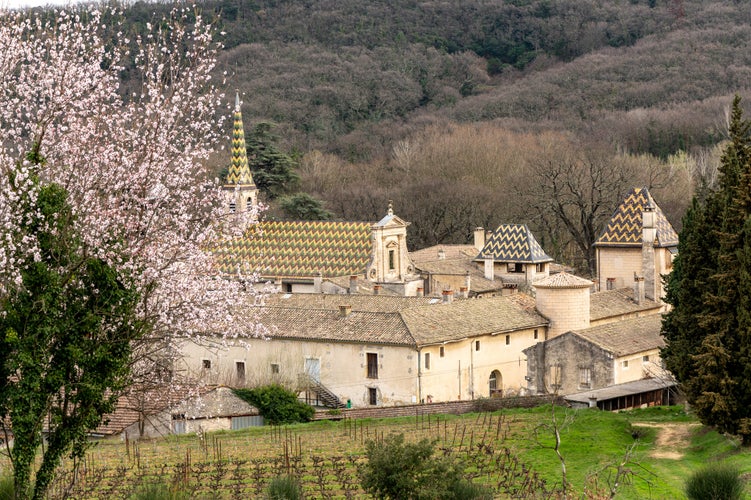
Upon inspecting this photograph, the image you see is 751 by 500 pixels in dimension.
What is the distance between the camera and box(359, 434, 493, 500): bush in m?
22.0

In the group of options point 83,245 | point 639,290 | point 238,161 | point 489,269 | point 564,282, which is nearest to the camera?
point 83,245

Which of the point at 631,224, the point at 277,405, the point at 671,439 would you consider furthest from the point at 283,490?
the point at 631,224

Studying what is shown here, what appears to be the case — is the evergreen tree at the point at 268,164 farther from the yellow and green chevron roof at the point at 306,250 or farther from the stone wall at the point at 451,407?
the stone wall at the point at 451,407

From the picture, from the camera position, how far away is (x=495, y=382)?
4578cm

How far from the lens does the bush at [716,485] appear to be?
22.1 m

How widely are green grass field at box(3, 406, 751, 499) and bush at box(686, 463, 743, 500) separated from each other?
70.8 inches

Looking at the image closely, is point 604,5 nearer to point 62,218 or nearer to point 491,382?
point 491,382

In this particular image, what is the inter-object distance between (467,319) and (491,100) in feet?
270

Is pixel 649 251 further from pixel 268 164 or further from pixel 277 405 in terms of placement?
pixel 268 164

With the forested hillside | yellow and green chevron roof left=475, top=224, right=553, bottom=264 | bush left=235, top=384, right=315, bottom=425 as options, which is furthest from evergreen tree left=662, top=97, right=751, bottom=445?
yellow and green chevron roof left=475, top=224, right=553, bottom=264

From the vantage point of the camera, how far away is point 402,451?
2234 centimetres

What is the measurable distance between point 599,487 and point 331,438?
993 cm

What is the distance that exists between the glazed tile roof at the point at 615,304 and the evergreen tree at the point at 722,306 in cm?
1498

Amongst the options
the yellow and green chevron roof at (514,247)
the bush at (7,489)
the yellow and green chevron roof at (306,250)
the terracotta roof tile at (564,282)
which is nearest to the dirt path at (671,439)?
the terracotta roof tile at (564,282)
